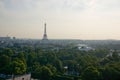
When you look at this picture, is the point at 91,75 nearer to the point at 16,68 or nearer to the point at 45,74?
the point at 45,74

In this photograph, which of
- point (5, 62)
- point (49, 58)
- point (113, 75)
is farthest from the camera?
point (49, 58)

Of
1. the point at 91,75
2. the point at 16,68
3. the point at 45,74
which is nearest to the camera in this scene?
the point at 91,75

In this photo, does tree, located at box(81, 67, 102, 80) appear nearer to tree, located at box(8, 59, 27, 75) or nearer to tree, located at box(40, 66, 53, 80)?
tree, located at box(40, 66, 53, 80)

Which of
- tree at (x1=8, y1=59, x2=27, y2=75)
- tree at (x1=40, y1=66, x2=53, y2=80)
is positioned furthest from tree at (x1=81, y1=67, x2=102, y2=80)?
tree at (x1=8, y1=59, x2=27, y2=75)

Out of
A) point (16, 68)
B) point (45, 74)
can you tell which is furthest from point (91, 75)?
point (16, 68)

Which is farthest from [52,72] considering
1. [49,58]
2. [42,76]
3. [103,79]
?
[49,58]

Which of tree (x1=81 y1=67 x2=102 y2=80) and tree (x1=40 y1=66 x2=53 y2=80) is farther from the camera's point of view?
tree (x1=40 y1=66 x2=53 y2=80)

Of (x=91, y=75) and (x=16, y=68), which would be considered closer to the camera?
(x=91, y=75)

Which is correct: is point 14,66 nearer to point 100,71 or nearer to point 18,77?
point 18,77

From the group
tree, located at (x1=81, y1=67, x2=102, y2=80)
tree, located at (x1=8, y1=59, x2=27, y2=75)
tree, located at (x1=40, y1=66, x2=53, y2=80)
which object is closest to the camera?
tree, located at (x1=81, y1=67, x2=102, y2=80)

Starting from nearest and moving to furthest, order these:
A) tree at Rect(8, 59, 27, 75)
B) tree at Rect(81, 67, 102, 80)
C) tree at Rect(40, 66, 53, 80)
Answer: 1. tree at Rect(81, 67, 102, 80)
2. tree at Rect(40, 66, 53, 80)
3. tree at Rect(8, 59, 27, 75)

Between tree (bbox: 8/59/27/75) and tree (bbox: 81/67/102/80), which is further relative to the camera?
tree (bbox: 8/59/27/75)
